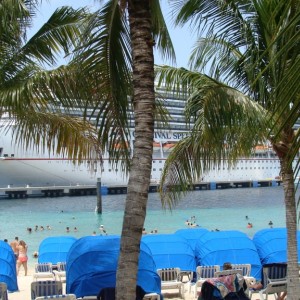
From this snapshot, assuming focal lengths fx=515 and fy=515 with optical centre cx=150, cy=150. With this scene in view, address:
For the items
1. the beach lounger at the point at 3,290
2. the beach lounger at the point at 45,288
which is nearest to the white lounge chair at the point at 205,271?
the beach lounger at the point at 45,288

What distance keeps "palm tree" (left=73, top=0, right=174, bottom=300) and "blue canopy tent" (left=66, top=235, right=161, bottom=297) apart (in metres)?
2.24

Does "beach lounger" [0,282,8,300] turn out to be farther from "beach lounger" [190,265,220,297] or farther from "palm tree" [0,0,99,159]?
"beach lounger" [190,265,220,297]

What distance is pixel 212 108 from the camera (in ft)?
19.1

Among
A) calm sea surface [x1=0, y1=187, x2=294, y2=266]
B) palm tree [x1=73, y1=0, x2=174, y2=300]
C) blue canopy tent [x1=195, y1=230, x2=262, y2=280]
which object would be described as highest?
palm tree [x1=73, y1=0, x2=174, y2=300]

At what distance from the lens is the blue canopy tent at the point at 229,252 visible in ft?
31.2

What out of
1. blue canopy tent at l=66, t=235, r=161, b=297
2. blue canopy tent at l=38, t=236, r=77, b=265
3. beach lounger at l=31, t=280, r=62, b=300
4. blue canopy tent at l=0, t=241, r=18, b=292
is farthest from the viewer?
blue canopy tent at l=38, t=236, r=77, b=265

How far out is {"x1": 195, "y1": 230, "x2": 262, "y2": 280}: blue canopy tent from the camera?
31.2 feet

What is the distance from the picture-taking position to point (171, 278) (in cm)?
923

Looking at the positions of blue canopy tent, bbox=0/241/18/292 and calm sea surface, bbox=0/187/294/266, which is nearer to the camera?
blue canopy tent, bbox=0/241/18/292

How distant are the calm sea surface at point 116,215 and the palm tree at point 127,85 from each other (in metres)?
18.8

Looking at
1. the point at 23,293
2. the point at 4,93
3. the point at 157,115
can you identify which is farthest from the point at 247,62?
the point at 23,293

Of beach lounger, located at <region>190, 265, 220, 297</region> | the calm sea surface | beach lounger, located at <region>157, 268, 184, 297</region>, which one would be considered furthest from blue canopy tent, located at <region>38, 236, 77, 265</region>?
the calm sea surface

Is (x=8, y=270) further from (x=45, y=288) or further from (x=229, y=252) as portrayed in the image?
(x=229, y=252)

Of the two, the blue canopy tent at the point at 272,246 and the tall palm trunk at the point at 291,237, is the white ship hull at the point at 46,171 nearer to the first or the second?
the blue canopy tent at the point at 272,246
